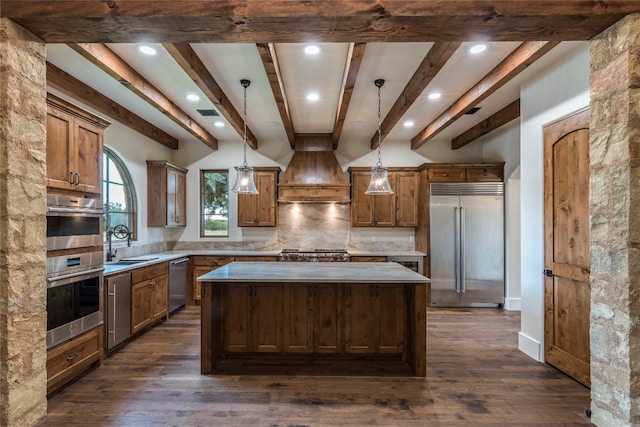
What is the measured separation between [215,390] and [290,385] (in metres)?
0.61

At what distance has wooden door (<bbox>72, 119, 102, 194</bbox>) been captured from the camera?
282 centimetres

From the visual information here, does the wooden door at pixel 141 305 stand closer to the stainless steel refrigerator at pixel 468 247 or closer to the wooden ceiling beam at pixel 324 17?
the wooden ceiling beam at pixel 324 17

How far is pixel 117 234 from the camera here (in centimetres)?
452

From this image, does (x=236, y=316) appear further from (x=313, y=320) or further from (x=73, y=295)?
(x=73, y=295)

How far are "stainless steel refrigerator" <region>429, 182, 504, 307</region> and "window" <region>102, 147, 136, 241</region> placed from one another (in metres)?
4.73

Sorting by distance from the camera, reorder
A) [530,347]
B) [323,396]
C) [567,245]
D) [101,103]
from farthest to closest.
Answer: [101,103], [530,347], [567,245], [323,396]

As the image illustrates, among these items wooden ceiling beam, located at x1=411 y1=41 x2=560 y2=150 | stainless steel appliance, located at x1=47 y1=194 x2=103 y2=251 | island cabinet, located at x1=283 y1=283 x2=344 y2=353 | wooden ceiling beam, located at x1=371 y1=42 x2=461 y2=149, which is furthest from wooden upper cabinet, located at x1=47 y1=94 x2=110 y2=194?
wooden ceiling beam, located at x1=411 y1=41 x2=560 y2=150

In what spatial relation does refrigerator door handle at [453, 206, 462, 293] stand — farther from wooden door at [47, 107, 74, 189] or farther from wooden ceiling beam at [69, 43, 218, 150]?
wooden door at [47, 107, 74, 189]

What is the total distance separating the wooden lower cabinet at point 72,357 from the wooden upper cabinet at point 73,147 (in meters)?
1.31

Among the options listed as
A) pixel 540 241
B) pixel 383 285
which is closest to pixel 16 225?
pixel 383 285

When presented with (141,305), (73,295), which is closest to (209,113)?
(141,305)

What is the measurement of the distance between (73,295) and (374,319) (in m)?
2.67

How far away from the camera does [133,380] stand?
2.77 meters

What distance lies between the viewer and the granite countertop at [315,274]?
2752 millimetres
